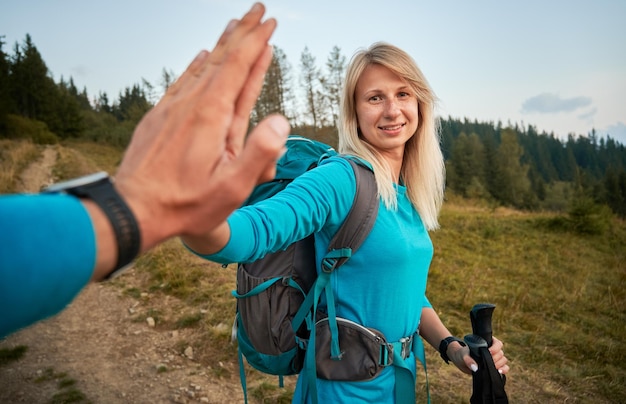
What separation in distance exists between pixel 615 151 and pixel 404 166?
14022cm

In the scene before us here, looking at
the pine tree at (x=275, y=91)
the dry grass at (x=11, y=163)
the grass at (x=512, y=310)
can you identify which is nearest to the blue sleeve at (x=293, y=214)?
the grass at (x=512, y=310)

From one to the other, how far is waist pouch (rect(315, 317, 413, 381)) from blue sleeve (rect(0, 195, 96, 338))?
1266 millimetres

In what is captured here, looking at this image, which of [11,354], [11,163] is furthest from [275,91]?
[11,354]

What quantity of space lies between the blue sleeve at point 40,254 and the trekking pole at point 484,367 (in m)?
1.61

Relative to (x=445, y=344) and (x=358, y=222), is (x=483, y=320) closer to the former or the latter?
(x=445, y=344)

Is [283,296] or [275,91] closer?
[283,296]

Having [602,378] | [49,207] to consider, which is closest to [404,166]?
[49,207]

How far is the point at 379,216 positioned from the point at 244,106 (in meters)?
1.04

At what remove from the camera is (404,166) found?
7.10ft

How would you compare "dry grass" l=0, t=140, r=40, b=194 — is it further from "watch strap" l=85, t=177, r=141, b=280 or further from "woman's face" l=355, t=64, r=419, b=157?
"watch strap" l=85, t=177, r=141, b=280

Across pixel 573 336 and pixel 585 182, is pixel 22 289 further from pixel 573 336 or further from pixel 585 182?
pixel 585 182

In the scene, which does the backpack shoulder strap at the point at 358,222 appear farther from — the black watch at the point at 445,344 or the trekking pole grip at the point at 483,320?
the black watch at the point at 445,344

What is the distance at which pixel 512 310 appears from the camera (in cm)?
652

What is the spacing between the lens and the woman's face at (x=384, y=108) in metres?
1.94
